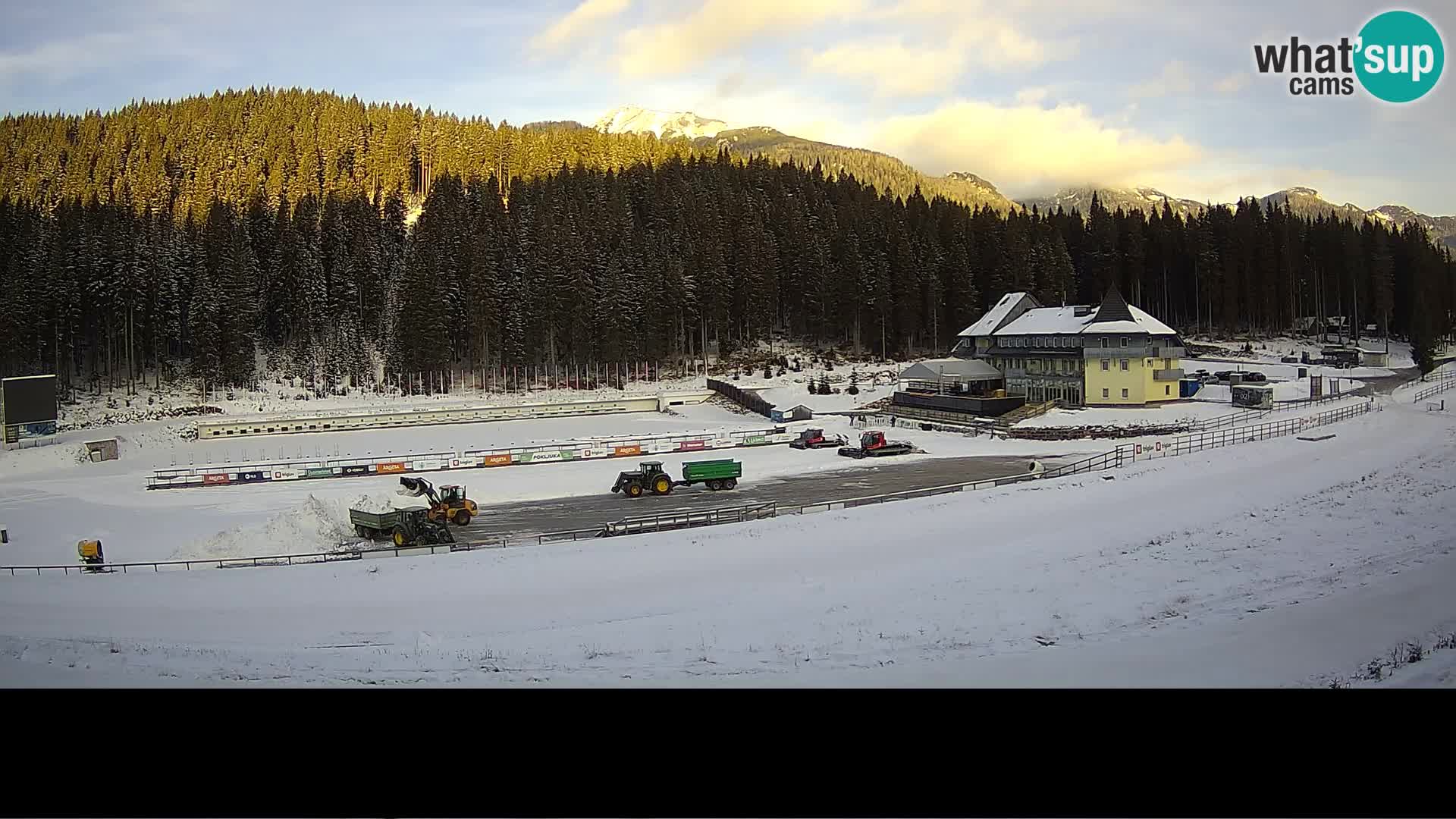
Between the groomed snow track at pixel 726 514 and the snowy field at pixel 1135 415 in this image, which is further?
the snowy field at pixel 1135 415

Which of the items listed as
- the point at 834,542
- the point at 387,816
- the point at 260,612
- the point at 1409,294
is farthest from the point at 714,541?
the point at 1409,294

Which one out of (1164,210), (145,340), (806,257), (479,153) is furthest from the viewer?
(479,153)

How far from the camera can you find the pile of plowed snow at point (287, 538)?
76.0 feet

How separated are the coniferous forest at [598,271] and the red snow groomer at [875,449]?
34934 millimetres

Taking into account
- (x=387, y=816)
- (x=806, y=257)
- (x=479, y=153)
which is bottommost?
(x=387, y=816)

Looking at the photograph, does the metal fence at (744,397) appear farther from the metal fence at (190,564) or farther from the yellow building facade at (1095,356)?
the metal fence at (190,564)

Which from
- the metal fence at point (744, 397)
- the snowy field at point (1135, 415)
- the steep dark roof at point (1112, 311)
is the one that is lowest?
the snowy field at point (1135, 415)

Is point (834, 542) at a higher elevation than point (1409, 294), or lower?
lower

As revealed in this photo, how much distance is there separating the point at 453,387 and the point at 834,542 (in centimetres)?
5918

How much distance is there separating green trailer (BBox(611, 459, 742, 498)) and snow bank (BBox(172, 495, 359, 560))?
A: 948cm

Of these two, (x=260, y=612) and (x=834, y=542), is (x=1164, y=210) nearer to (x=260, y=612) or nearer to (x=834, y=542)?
(x=834, y=542)

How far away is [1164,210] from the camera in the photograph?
90.5 m

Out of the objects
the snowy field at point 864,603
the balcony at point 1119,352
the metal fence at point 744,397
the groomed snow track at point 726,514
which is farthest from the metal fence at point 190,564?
the balcony at point 1119,352

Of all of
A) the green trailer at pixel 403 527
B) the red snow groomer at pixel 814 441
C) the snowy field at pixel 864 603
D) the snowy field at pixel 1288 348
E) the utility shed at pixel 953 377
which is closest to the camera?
the snowy field at pixel 864 603
